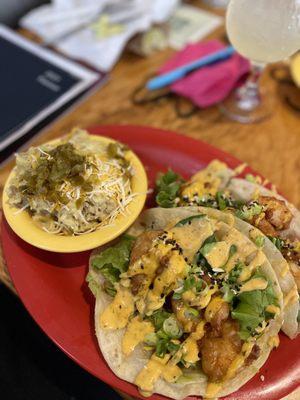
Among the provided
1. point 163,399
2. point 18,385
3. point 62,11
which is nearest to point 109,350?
point 163,399

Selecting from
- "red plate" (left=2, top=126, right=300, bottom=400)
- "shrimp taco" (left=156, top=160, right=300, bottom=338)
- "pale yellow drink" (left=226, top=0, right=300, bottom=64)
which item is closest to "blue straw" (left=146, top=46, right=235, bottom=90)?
"pale yellow drink" (left=226, top=0, right=300, bottom=64)

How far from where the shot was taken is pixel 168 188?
137 centimetres

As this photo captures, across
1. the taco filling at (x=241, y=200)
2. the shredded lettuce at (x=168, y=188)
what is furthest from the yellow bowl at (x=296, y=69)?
the shredded lettuce at (x=168, y=188)

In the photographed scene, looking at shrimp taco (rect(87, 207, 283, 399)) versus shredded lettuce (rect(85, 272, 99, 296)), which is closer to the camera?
shrimp taco (rect(87, 207, 283, 399))

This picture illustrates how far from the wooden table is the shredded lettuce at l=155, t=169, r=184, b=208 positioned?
0.39 m

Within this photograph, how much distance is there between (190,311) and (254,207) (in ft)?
1.22

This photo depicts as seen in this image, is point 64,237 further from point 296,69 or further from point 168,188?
point 296,69

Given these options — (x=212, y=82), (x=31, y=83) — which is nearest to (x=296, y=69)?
(x=212, y=82)

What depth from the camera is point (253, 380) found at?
1.05m

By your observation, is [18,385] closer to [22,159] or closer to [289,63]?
[22,159]

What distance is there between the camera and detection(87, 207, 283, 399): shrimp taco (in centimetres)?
103

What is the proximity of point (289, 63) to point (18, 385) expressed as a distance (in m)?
1.83

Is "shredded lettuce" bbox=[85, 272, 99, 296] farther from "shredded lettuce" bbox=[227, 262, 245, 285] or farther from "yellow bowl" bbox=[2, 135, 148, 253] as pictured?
"shredded lettuce" bbox=[227, 262, 245, 285]

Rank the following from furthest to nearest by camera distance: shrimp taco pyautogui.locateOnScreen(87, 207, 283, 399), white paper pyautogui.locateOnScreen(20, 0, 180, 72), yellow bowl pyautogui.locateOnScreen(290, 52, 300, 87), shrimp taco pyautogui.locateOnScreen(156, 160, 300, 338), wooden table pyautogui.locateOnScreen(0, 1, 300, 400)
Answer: white paper pyautogui.locateOnScreen(20, 0, 180, 72) → yellow bowl pyautogui.locateOnScreen(290, 52, 300, 87) → wooden table pyautogui.locateOnScreen(0, 1, 300, 400) → shrimp taco pyautogui.locateOnScreen(156, 160, 300, 338) → shrimp taco pyautogui.locateOnScreen(87, 207, 283, 399)
